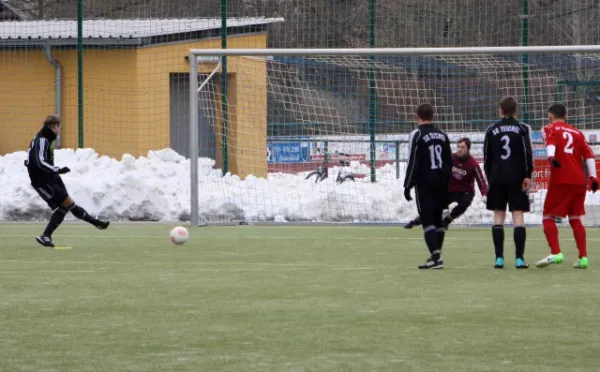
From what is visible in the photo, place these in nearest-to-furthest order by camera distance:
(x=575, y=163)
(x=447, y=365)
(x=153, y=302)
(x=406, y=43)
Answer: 1. (x=447, y=365)
2. (x=153, y=302)
3. (x=575, y=163)
4. (x=406, y=43)

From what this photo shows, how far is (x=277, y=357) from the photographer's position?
21.2 feet

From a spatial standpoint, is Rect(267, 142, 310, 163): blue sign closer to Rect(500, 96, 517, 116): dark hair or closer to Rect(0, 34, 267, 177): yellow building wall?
→ Rect(0, 34, 267, 177): yellow building wall

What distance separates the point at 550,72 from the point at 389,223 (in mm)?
3839

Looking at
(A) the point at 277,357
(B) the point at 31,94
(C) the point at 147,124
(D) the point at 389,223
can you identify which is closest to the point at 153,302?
(A) the point at 277,357

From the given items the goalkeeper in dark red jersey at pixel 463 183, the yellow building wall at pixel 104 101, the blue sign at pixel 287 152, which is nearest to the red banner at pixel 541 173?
the goalkeeper in dark red jersey at pixel 463 183

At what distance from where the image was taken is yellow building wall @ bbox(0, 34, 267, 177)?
23484 millimetres

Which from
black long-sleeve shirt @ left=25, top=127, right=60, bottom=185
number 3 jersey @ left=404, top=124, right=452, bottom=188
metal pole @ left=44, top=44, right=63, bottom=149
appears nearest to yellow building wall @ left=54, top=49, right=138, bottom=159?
metal pole @ left=44, top=44, right=63, bottom=149

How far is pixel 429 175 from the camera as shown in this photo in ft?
37.2

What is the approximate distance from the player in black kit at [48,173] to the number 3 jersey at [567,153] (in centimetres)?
571

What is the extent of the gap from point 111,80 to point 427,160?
1393 cm

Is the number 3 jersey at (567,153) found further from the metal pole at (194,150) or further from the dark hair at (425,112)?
the metal pole at (194,150)

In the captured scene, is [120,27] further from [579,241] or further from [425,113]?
[579,241]

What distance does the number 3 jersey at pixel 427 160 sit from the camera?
37.2 feet

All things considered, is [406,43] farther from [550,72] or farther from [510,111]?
[510,111]
